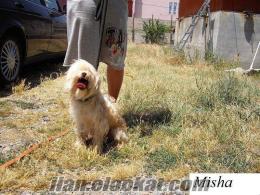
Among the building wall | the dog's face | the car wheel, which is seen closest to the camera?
the dog's face

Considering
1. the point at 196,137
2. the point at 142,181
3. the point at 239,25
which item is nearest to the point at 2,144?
the point at 142,181

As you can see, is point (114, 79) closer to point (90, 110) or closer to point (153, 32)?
point (90, 110)

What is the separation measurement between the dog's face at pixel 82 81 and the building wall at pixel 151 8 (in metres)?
37.0

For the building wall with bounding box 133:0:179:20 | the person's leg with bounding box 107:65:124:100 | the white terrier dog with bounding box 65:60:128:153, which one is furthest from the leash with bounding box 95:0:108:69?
the building wall with bounding box 133:0:179:20

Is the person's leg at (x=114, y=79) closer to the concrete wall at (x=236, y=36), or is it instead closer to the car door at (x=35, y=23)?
the car door at (x=35, y=23)

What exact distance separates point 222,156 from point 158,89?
2.65 metres

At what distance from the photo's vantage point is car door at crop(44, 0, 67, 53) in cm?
788

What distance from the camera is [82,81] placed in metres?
3.60

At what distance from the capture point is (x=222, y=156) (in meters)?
3.74

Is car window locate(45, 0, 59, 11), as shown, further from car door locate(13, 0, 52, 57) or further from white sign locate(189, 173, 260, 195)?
white sign locate(189, 173, 260, 195)

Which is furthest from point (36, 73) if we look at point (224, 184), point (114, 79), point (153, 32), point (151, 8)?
point (151, 8)

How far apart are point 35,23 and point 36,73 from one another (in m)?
1.38

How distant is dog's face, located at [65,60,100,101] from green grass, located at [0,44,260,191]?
19.6 inches

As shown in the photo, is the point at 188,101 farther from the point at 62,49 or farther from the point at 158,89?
the point at 62,49
